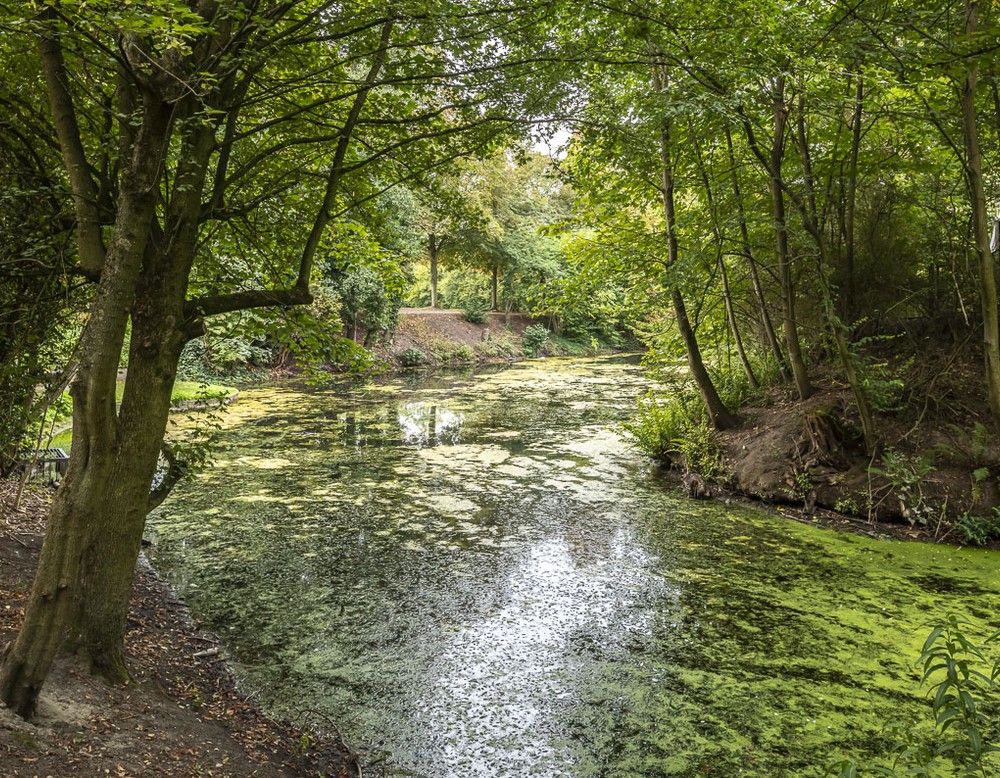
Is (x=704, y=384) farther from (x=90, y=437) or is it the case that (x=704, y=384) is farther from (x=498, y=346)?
(x=498, y=346)

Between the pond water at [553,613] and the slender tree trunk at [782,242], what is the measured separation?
6.38 feet

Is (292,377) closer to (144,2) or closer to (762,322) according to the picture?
(762,322)

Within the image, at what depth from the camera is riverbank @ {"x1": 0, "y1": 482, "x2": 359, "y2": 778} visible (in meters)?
2.44

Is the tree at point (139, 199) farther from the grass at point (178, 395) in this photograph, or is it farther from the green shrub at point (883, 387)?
the grass at point (178, 395)

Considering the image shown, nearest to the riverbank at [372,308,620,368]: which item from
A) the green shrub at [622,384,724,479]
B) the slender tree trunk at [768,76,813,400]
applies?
the green shrub at [622,384,724,479]

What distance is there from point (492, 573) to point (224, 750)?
2948 millimetres

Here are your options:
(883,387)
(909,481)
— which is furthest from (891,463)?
(883,387)

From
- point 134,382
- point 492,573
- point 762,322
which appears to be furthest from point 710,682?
point 762,322

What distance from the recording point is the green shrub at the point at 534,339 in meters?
29.7

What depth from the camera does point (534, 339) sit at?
29969 millimetres

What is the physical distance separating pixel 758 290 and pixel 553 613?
527 cm

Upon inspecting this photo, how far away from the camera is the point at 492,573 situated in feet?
18.5

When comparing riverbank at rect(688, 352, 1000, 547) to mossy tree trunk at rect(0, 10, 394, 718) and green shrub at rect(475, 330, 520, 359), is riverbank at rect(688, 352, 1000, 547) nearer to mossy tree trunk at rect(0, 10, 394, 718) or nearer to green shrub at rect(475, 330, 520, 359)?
mossy tree trunk at rect(0, 10, 394, 718)

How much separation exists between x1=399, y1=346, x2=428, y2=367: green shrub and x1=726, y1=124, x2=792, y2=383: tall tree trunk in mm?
15561
